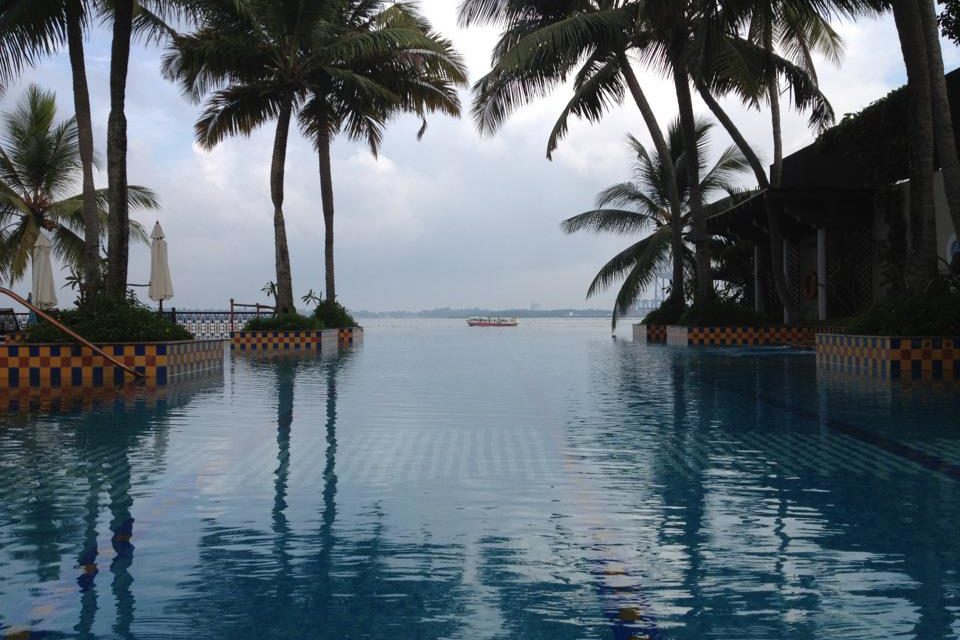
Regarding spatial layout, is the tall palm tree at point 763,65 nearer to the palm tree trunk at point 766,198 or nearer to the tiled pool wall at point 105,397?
the palm tree trunk at point 766,198

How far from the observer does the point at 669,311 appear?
23891 millimetres

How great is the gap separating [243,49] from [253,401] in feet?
39.3

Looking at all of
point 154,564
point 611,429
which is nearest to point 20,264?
point 611,429

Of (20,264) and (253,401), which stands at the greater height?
(20,264)

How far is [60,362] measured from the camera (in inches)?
401

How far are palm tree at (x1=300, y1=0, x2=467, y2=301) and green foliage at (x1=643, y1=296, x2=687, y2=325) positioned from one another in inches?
305

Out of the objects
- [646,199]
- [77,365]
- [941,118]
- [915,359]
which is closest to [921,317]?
[915,359]

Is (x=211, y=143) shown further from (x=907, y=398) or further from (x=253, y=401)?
(x=907, y=398)

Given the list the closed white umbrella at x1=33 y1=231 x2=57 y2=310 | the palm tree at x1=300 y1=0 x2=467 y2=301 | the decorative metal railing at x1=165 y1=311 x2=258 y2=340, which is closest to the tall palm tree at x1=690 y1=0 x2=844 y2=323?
the palm tree at x1=300 y1=0 x2=467 y2=301

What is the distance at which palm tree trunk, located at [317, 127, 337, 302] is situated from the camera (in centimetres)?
2266

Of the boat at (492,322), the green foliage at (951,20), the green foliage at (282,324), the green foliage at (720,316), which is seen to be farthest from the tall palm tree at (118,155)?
the boat at (492,322)

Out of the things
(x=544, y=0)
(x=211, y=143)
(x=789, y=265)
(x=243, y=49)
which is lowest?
(x=789, y=265)

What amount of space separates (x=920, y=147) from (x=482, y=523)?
9.64 meters

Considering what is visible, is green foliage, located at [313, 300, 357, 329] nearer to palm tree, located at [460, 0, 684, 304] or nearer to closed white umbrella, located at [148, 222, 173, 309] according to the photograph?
palm tree, located at [460, 0, 684, 304]
